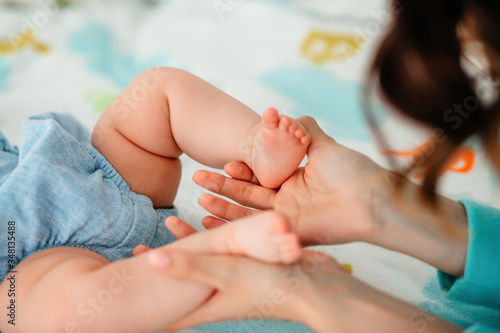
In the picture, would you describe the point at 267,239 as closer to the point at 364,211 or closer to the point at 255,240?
the point at 255,240

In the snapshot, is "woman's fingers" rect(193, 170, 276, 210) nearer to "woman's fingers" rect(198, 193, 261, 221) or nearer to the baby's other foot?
"woman's fingers" rect(198, 193, 261, 221)

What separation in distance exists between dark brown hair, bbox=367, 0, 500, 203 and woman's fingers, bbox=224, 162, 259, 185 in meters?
0.28

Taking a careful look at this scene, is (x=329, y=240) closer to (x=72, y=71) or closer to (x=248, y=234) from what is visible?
(x=248, y=234)

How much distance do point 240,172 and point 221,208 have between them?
0.07 metres

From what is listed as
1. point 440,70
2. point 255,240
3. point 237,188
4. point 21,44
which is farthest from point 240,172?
point 21,44

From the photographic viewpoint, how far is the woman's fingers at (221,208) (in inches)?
29.0

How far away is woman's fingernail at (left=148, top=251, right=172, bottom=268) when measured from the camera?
51cm

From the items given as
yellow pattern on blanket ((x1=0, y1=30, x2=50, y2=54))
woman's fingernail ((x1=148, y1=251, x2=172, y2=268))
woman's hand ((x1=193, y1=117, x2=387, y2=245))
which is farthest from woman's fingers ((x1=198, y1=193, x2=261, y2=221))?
yellow pattern on blanket ((x1=0, y1=30, x2=50, y2=54))

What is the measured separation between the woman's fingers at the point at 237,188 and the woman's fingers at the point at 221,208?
22 mm

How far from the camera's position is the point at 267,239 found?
0.51 meters

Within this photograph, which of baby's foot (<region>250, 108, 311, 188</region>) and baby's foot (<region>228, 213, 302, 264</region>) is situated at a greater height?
baby's foot (<region>250, 108, 311, 188</region>)

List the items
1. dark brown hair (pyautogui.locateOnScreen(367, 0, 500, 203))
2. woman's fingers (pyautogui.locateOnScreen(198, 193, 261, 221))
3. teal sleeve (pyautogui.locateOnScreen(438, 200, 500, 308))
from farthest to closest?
woman's fingers (pyautogui.locateOnScreen(198, 193, 261, 221)) < teal sleeve (pyautogui.locateOnScreen(438, 200, 500, 308)) < dark brown hair (pyautogui.locateOnScreen(367, 0, 500, 203))

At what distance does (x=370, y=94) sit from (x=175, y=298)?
0.34m

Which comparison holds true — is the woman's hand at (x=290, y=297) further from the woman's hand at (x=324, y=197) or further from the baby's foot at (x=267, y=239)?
the woman's hand at (x=324, y=197)
